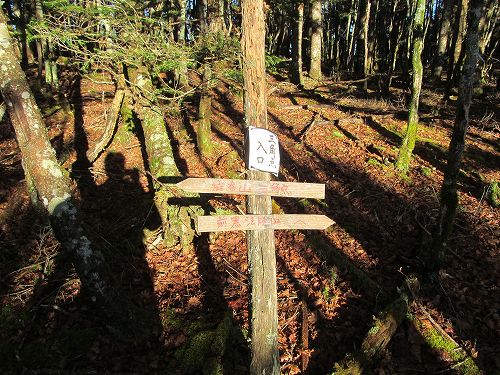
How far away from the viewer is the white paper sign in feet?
12.1

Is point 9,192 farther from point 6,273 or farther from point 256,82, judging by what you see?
point 256,82

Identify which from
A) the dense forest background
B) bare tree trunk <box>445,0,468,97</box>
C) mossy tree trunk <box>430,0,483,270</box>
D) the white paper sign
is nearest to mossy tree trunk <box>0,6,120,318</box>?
the dense forest background

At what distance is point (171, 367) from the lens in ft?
15.3

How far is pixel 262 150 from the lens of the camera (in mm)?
3766

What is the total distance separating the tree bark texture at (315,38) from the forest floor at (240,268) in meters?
10.0

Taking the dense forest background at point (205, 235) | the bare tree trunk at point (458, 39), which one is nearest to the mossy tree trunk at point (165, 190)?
the dense forest background at point (205, 235)

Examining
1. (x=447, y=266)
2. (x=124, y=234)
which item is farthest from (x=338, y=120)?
(x=124, y=234)

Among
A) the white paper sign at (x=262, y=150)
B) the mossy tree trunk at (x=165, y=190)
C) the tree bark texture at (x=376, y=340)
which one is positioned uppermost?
the white paper sign at (x=262, y=150)

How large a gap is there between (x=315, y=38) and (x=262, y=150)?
18338mm

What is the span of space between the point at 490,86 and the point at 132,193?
22119mm

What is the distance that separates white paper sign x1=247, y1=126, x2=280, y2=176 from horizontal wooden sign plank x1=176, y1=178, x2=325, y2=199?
18 centimetres

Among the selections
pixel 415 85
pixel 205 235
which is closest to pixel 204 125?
pixel 205 235

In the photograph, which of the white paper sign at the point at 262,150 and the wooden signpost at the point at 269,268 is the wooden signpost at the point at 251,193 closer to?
the wooden signpost at the point at 269,268

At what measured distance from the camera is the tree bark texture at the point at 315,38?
63.5ft
